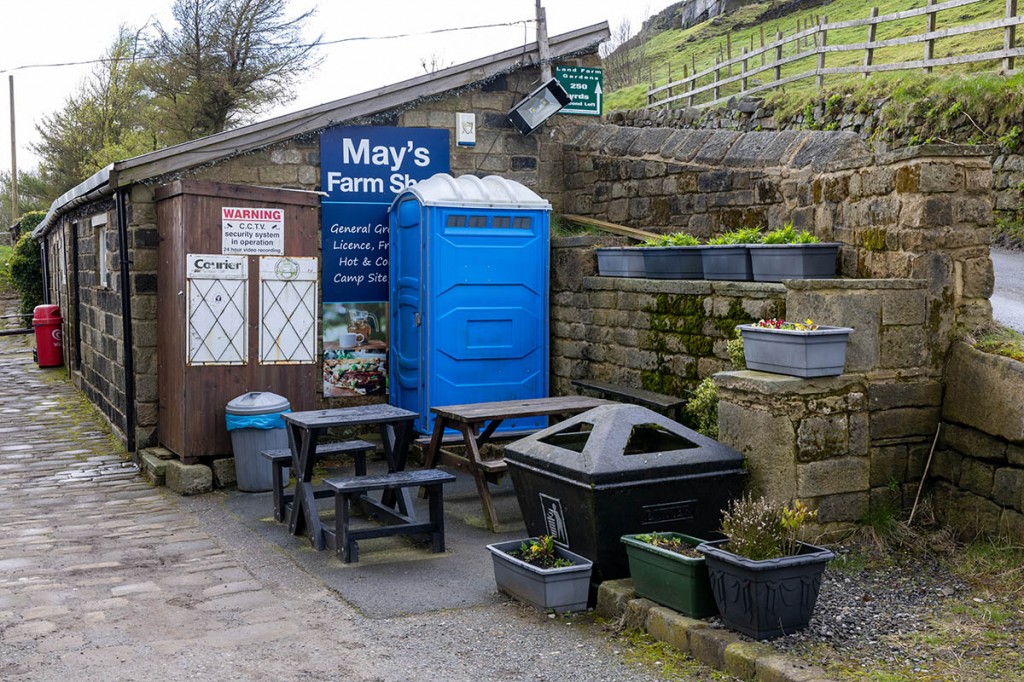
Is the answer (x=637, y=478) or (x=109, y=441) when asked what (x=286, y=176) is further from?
(x=637, y=478)

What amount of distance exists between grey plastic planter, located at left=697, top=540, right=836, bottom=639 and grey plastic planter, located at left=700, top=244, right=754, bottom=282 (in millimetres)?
2797

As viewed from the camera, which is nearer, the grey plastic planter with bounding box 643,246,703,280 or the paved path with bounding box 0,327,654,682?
the paved path with bounding box 0,327,654,682

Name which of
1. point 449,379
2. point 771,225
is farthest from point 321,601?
point 771,225

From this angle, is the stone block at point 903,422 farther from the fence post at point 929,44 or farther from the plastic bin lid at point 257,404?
the fence post at point 929,44

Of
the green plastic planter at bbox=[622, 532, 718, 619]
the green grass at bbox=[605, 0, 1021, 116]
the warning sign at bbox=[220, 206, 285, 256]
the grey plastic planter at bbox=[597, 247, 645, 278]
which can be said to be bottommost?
the green plastic planter at bbox=[622, 532, 718, 619]

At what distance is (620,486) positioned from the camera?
508cm

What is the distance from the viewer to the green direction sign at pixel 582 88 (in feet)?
33.3

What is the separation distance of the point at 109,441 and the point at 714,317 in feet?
21.9

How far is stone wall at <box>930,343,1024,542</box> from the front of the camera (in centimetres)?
525

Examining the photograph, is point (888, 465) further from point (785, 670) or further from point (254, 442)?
point (254, 442)

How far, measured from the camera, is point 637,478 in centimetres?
513

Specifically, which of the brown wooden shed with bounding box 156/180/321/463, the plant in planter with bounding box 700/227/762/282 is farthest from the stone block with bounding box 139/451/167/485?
the plant in planter with bounding box 700/227/762/282

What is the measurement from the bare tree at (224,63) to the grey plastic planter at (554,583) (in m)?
22.6

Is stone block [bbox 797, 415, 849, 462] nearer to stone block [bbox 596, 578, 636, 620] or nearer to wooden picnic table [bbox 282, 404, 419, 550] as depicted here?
stone block [bbox 596, 578, 636, 620]
